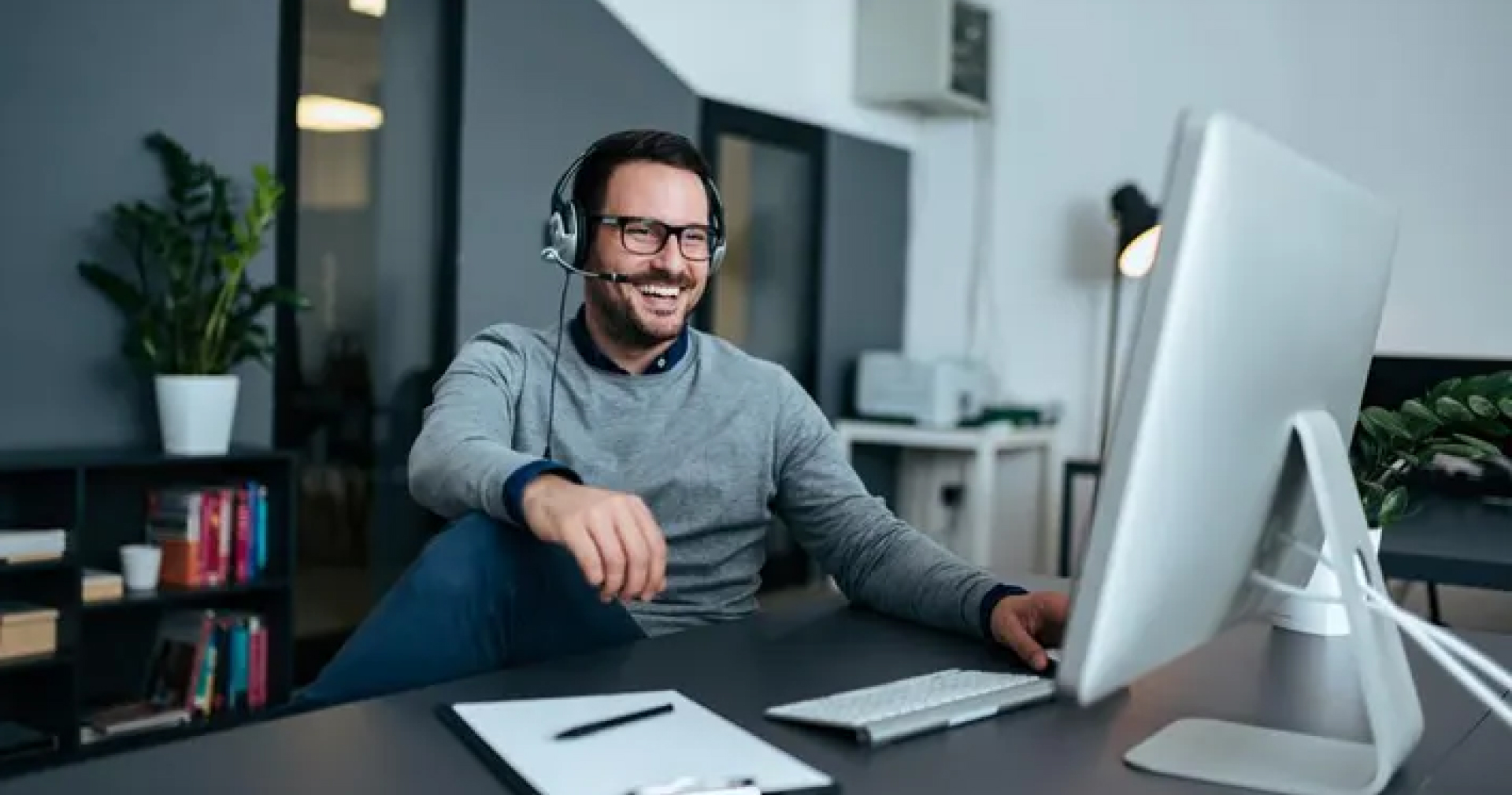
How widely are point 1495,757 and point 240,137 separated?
3025mm

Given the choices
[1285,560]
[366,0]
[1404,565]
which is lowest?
[1404,565]

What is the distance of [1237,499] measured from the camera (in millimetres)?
865

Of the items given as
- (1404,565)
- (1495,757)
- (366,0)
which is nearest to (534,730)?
(1495,757)

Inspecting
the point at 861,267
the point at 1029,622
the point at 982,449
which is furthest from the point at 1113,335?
the point at 1029,622

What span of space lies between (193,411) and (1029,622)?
226cm

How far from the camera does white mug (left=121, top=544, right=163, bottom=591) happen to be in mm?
2979

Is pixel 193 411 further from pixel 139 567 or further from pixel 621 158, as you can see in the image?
pixel 621 158

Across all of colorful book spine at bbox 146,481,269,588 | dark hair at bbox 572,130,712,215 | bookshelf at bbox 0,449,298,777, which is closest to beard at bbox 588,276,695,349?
dark hair at bbox 572,130,712,215

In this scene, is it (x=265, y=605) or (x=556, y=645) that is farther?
(x=265, y=605)

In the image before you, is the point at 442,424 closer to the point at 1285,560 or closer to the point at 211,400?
the point at 1285,560

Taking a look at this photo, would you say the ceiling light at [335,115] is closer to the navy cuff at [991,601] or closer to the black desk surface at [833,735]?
the black desk surface at [833,735]

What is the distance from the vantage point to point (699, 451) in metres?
1.72

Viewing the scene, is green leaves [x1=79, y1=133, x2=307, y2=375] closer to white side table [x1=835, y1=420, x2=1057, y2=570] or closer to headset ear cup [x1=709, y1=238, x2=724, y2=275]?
headset ear cup [x1=709, y1=238, x2=724, y2=275]

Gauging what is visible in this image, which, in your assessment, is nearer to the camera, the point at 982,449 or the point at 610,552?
the point at 610,552
